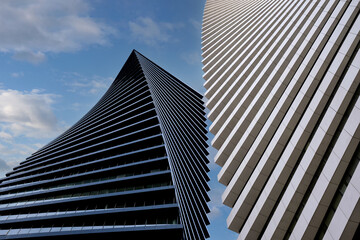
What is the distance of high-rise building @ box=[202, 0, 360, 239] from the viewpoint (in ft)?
36.0

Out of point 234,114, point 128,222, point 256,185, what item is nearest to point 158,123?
point 128,222

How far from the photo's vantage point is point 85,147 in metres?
58.2

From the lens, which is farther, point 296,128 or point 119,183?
point 119,183

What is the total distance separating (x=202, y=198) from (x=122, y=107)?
3675 cm

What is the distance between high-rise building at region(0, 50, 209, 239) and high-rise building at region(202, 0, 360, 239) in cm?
1783

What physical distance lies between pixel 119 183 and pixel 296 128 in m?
33.4

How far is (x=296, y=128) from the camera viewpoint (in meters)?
15.4

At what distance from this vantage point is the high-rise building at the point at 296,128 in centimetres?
1098

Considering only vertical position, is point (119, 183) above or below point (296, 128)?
below

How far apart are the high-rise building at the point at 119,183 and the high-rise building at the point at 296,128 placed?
17.8 m

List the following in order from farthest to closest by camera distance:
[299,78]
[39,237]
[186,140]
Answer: [186,140] → [39,237] → [299,78]

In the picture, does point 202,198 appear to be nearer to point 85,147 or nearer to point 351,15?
point 85,147

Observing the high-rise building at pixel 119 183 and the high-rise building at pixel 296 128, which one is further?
the high-rise building at pixel 119 183

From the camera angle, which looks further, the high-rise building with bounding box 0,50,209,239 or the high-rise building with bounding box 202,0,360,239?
the high-rise building with bounding box 0,50,209,239
